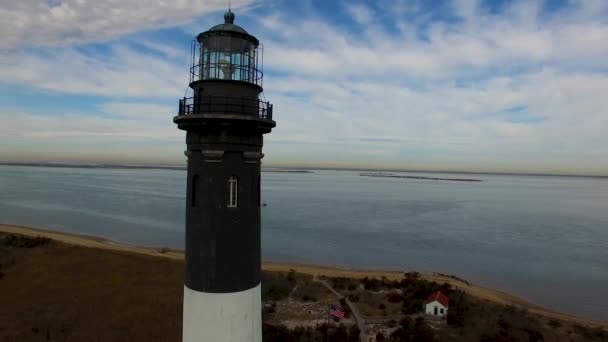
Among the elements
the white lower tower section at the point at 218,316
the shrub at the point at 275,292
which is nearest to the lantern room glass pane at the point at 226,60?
the white lower tower section at the point at 218,316

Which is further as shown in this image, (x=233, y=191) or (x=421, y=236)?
(x=421, y=236)

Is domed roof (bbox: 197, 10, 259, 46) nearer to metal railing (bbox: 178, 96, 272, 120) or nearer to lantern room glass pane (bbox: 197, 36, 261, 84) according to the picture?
lantern room glass pane (bbox: 197, 36, 261, 84)

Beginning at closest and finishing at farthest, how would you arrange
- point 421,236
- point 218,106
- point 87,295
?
point 218,106 < point 87,295 < point 421,236

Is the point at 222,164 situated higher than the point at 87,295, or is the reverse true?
the point at 222,164

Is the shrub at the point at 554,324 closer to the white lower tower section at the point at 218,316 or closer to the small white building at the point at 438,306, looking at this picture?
the small white building at the point at 438,306

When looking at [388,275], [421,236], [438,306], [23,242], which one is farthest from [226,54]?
[421,236]

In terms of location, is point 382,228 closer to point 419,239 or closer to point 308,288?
point 419,239

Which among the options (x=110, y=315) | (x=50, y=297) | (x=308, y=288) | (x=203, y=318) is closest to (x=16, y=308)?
(x=50, y=297)

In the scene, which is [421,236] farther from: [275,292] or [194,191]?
[194,191]
